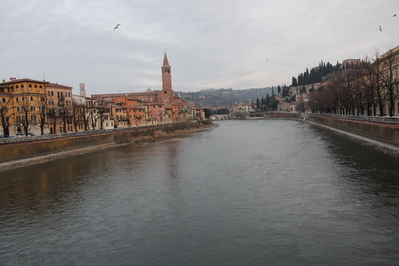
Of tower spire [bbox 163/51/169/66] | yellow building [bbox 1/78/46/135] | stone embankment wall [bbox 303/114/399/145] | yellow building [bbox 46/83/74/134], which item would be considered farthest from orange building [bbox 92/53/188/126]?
stone embankment wall [bbox 303/114/399/145]

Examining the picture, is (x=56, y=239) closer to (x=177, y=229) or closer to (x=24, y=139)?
(x=177, y=229)

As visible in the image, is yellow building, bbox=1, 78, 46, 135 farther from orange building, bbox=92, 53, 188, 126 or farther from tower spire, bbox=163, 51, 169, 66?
tower spire, bbox=163, 51, 169, 66

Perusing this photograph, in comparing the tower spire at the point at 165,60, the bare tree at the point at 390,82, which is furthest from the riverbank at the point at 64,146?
the tower spire at the point at 165,60

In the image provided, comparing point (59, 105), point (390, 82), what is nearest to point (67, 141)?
point (59, 105)

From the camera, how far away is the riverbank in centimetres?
2781

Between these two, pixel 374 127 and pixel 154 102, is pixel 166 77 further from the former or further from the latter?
pixel 374 127

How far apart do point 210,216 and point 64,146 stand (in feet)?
92.6

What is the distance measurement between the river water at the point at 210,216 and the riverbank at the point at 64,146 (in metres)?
7.10

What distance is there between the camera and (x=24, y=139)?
29.8 m

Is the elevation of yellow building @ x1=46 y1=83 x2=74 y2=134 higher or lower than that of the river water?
higher

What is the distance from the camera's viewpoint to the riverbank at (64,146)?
1095 inches

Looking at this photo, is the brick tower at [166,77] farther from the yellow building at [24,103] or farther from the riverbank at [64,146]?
the yellow building at [24,103]

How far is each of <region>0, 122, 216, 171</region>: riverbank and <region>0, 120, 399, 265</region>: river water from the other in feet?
23.3

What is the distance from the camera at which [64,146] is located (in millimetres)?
35281
